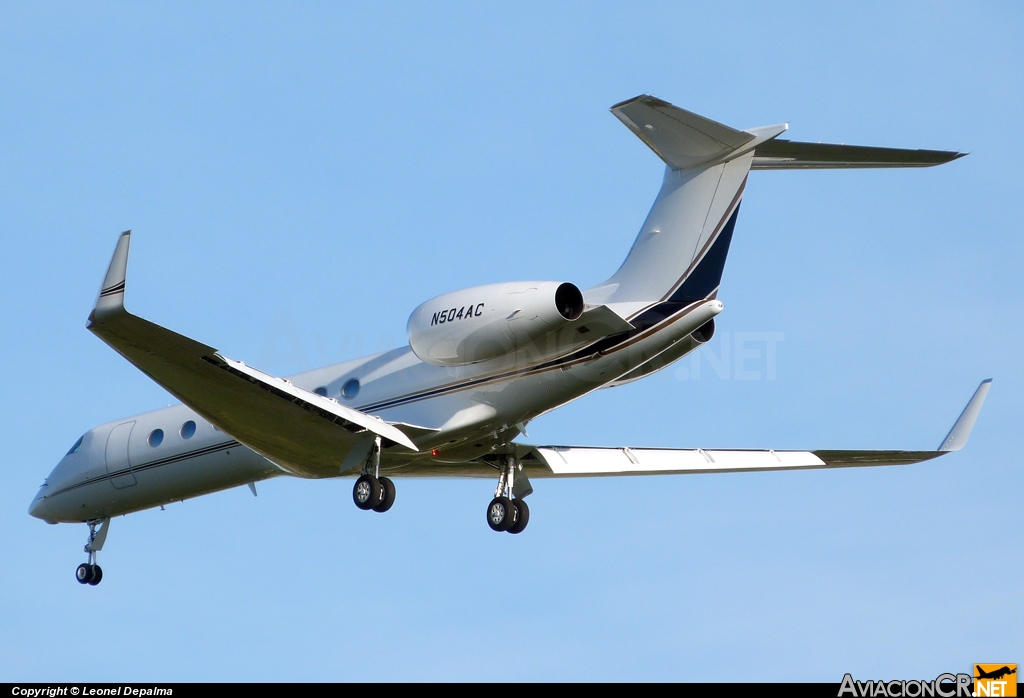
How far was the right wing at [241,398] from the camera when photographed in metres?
14.8

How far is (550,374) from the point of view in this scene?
1662 cm

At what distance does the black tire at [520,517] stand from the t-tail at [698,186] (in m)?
3.03

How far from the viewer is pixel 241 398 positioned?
16922 millimetres

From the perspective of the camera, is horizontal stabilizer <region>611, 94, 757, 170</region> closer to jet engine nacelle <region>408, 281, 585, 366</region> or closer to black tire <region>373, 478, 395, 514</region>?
jet engine nacelle <region>408, 281, 585, 366</region>

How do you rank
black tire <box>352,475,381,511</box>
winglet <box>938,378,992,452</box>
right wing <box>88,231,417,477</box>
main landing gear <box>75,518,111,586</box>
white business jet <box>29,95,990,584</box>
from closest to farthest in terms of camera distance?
right wing <box>88,231,417,477</box>, white business jet <box>29,95,990,584</box>, black tire <box>352,475,381,511</box>, winglet <box>938,378,992,452</box>, main landing gear <box>75,518,111,586</box>

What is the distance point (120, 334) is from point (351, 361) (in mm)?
4553

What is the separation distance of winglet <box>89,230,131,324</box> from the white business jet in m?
0.02

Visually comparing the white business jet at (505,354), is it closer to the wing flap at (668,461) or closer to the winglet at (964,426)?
the winglet at (964,426)

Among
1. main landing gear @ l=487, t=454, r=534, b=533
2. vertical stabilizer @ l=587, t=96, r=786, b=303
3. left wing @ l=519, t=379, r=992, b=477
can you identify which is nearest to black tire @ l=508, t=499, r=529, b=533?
main landing gear @ l=487, t=454, r=534, b=533

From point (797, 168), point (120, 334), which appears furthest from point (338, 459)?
point (797, 168)

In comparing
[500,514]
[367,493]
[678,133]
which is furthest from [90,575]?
[678,133]

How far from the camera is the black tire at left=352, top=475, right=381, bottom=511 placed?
1711 cm

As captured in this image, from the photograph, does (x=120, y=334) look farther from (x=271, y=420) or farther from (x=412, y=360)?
(x=412, y=360)

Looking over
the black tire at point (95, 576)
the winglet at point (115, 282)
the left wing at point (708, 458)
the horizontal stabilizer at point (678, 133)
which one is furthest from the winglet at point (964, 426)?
the black tire at point (95, 576)
